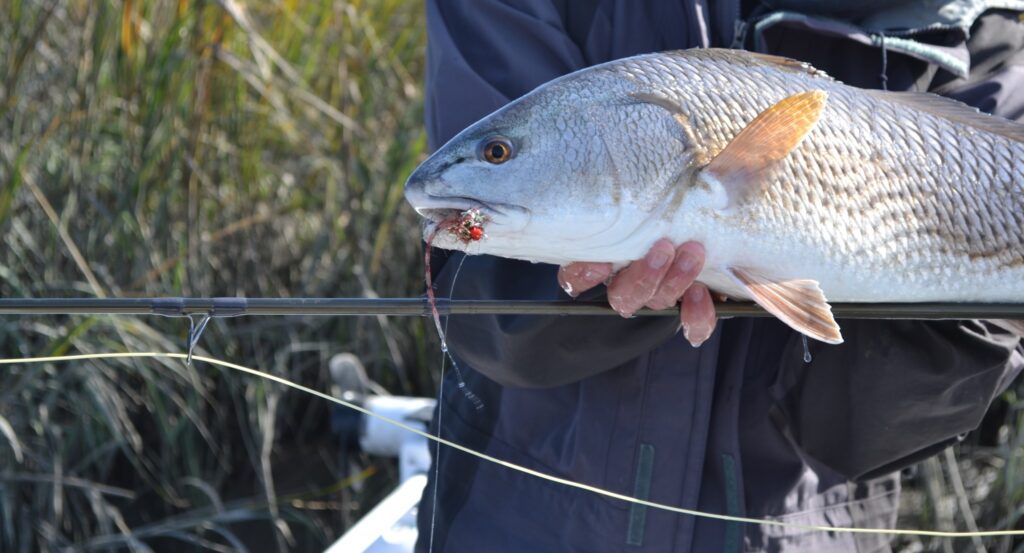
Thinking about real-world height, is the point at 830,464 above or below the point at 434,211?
below

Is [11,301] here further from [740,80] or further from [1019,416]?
[1019,416]

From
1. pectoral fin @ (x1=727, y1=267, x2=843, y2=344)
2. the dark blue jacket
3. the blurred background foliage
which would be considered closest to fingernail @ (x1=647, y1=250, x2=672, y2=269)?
pectoral fin @ (x1=727, y1=267, x2=843, y2=344)

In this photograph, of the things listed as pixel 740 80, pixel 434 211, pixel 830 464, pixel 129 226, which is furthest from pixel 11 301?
pixel 129 226

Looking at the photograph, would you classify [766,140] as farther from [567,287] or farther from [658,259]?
[567,287]

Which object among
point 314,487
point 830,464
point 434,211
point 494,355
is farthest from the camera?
point 314,487

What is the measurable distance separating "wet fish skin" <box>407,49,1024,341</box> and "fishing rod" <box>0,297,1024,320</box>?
4cm

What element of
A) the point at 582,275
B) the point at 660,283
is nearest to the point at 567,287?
the point at 582,275

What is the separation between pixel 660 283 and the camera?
158 centimetres

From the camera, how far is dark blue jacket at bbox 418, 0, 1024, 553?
71.8 inches

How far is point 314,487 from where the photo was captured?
12.4ft

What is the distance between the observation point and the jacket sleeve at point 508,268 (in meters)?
1.78

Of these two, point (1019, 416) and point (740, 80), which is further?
point (1019, 416)

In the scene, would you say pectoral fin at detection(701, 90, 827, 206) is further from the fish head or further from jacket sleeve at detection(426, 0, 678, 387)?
jacket sleeve at detection(426, 0, 678, 387)

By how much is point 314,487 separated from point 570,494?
209cm
